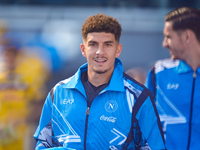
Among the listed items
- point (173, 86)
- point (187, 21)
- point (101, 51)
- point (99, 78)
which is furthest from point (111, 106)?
point (187, 21)

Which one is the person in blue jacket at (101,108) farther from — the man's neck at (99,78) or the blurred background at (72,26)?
the blurred background at (72,26)

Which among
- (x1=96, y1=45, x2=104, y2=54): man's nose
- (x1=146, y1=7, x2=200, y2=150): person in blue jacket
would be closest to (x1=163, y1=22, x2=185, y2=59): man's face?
(x1=146, y1=7, x2=200, y2=150): person in blue jacket

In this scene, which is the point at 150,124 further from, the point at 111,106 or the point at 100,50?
the point at 100,50

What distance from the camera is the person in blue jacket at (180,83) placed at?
2957 mm

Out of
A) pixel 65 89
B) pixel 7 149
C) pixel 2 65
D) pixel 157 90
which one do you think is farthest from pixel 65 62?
pixel 65 89

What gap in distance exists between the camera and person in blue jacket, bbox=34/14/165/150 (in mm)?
2168

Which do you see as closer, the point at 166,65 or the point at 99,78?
the point at 99,78

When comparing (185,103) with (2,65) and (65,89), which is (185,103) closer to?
(65,89)

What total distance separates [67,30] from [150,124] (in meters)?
5.34

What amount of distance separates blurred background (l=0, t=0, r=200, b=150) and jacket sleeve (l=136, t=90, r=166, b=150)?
13.4ft

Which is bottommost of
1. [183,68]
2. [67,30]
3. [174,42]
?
[183,68]

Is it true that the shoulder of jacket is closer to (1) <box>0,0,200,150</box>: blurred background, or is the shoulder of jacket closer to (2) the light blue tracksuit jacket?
(2) the light blue tracksuit jacket

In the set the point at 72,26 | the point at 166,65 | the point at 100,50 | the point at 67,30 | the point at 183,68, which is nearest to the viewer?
the point at 100,50

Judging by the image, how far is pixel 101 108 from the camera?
2.24m
